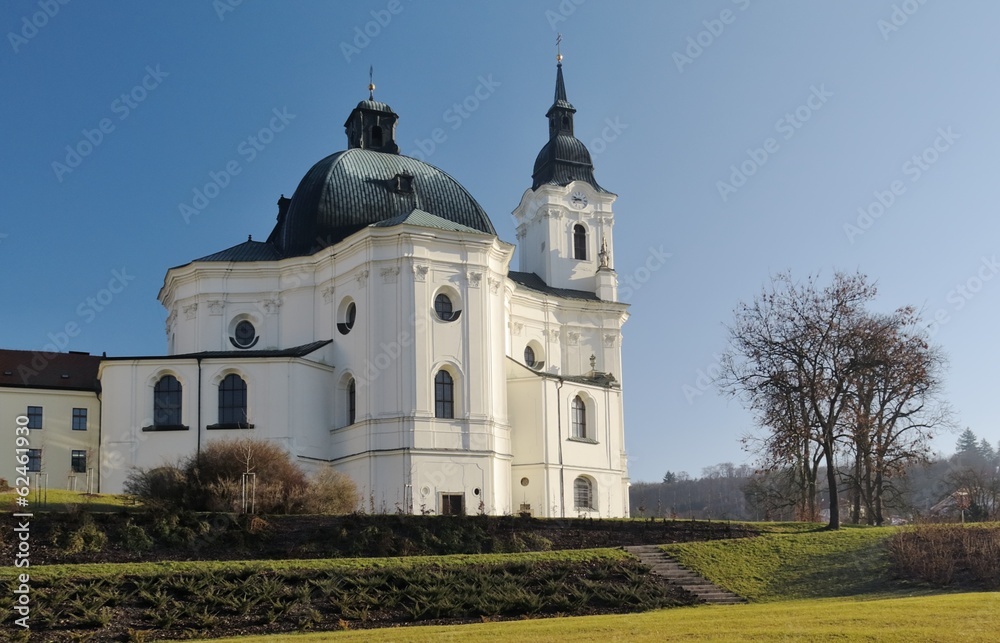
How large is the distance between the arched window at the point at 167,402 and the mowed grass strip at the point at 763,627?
26.4 m

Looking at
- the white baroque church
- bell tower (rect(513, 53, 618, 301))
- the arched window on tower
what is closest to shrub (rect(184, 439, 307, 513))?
the white baroque church

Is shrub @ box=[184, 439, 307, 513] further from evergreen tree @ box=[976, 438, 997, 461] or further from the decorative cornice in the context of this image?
evergreen tree @ box=[976, 438, 997, 461]

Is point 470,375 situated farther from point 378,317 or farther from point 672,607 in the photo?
point 672,607

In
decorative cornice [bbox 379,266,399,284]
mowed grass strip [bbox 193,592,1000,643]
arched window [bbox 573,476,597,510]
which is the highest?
decorative cornice [bbox 379,266,399,284]

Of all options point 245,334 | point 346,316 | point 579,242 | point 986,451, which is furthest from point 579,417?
point 986,451

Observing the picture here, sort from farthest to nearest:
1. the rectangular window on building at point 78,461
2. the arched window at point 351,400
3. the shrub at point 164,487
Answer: the rectangular window on building at point 78,461
the arched window at point 351,400
the shrub at point 164,487

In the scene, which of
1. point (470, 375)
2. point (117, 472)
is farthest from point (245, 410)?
point (470, 375)

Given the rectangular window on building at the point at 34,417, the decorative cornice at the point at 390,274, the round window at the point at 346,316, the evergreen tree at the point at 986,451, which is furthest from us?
the evergreen tree at the point at 986,451

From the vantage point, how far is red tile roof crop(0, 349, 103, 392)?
55.0m

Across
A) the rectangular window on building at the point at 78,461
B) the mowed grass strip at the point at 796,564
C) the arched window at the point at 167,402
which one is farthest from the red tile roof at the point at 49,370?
the mowed grass strip at the point at 796,564

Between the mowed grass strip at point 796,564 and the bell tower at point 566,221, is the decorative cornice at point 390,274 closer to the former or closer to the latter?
the bell tower at point 566,221

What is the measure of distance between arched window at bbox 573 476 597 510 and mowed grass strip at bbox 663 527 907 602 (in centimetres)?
1585

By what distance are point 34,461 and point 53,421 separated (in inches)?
87.6

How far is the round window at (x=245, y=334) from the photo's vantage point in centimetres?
5472
